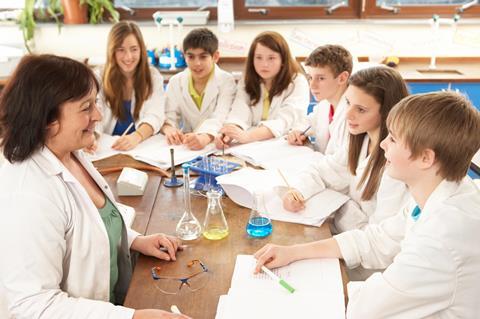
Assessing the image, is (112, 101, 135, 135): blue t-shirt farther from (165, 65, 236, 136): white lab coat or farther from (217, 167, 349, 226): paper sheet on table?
(217, 167, 349, 226): paper sheet on table

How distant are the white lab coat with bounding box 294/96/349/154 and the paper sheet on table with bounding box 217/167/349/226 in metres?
0.29

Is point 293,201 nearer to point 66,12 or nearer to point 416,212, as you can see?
point 416,212

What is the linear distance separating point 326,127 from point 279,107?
1.16 feet

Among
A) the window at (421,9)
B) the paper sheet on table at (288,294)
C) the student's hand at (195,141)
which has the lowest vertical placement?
the paper sheet on table at (288,294)

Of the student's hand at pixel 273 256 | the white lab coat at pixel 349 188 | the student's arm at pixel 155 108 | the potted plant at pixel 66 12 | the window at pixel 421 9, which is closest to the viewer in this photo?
the student's hand at pixel 273 256

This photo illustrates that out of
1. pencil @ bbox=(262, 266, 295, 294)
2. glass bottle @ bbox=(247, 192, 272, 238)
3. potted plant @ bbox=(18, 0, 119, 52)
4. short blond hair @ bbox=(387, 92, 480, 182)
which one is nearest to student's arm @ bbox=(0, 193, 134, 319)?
pencil @ bbox=(262, 266, 295, 294)

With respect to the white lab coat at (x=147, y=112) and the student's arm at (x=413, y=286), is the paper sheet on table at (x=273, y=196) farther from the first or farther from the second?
the white lab coat at (x=147, y=112)

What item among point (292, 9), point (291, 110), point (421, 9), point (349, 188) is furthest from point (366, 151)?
point (421, 9)

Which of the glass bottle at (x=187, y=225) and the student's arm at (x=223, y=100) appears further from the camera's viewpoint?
the student's arm at (x=223, y=100)

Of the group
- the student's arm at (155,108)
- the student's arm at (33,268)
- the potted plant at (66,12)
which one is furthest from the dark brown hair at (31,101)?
the potted plant at (66,12)

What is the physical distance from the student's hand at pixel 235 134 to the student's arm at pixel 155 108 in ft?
1.16

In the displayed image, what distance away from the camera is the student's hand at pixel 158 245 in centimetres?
131

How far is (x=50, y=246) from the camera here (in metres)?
1.08

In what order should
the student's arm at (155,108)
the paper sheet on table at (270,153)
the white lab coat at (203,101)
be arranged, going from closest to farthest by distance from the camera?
1. the paper sheet on table at (270,153)
2. the student's arm at (155,108)
3. the white lab coat at (203,101)
